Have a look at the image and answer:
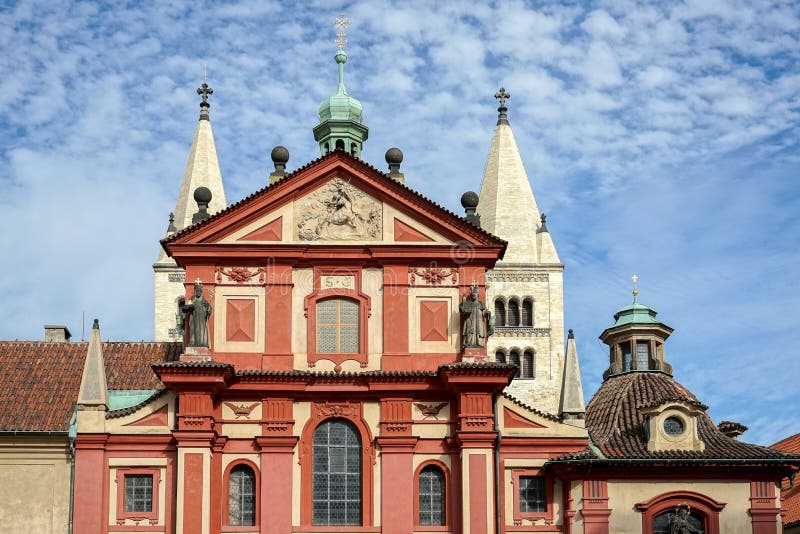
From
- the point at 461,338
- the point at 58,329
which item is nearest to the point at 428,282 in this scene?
the point at 461,338

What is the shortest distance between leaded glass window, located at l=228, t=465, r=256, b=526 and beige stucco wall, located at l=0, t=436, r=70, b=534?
450 cm

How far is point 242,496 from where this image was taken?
121ft

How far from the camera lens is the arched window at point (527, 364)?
70625 mm

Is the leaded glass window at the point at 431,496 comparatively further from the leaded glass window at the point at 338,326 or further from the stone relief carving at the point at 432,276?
the stone relief carving at the point at 432,276

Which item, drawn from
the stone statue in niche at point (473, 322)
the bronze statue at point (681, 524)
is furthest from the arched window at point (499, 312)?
the bronze statue at point (681, 524)

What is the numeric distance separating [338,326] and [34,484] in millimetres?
8769

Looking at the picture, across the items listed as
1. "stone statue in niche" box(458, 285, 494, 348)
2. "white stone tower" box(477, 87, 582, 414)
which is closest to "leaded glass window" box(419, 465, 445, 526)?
"stone statue in niche" box(458, 285, 494, 348)

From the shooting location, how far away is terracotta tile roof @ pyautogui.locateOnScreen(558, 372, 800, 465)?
37344 mm

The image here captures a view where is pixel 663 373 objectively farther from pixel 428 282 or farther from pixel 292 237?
pixel 292 237

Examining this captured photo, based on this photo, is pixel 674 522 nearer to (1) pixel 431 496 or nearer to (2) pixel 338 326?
(1) pixel 431 496

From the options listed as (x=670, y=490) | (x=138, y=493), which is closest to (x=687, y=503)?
(x=670, y=490)

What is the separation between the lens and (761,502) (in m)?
37.3

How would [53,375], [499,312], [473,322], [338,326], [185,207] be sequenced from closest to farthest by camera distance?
[473,322], [338,326], [53,375], [185,207], [499,312]

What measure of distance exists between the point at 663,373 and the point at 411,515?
11.8m
